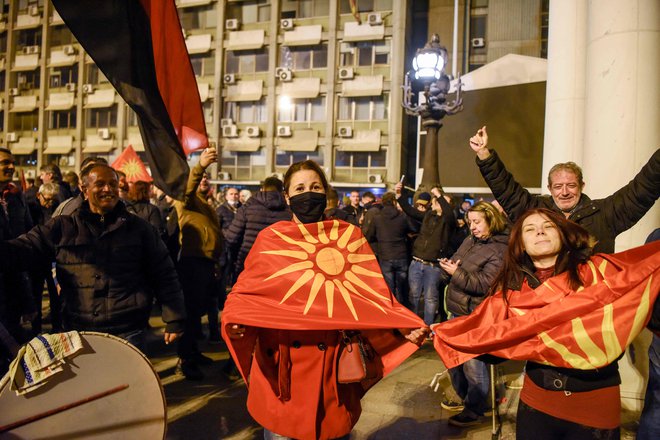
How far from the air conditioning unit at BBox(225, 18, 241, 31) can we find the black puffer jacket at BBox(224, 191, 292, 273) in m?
27.2

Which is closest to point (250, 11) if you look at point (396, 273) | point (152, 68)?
point (396, 273)

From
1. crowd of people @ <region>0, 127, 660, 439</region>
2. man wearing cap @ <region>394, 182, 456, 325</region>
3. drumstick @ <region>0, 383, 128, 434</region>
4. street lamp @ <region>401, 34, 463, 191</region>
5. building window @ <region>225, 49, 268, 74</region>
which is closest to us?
drumstick @ <region>0, 383, 128, 434</region>

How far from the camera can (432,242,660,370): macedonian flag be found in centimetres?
223

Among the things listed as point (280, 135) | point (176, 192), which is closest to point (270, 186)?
point (176, 192)

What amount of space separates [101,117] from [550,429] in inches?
1378

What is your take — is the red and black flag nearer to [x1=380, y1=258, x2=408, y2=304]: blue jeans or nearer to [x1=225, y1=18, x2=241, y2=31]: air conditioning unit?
[x1=380, y1=258, x2=408, y2=304]: blue jeans

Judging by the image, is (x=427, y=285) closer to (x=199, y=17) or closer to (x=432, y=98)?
(x=432, y=98)

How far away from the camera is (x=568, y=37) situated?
561 cm

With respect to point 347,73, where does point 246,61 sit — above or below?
above

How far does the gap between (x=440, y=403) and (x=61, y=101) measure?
→ 35984 mm

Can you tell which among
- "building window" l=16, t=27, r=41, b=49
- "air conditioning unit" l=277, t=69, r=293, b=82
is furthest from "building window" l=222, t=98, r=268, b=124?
"building window" l=16, t=27, r=41, b=49

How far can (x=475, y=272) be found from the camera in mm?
3951

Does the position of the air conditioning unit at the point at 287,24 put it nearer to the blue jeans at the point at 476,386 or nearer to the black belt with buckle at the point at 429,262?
the black belt with buckle at the point at 429,262

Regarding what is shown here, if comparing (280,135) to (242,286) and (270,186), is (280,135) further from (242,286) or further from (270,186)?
(242,286)
